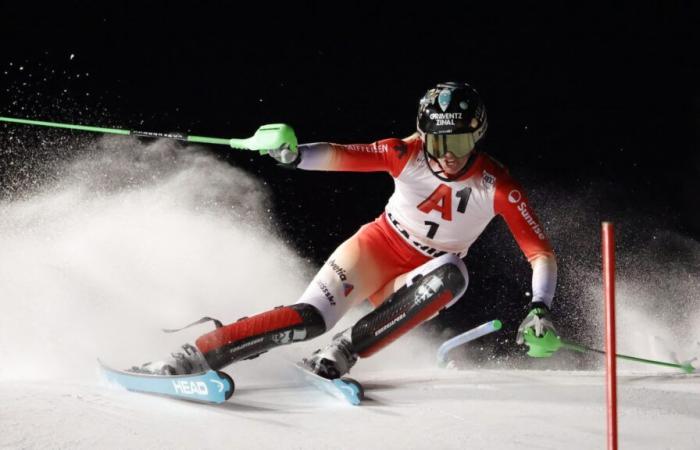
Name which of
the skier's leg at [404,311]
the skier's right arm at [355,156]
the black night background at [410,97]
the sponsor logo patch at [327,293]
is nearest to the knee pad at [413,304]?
the skier's leg at [404,311]

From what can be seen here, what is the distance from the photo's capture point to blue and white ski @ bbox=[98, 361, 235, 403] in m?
2.62

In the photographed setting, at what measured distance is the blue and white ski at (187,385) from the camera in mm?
2617

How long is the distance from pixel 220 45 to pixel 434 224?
2.72m

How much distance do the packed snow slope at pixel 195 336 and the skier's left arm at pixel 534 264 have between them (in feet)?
0.78

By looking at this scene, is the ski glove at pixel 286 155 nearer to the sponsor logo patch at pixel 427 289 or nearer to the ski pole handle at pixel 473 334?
the sponsor logo patch at pixel 427 289

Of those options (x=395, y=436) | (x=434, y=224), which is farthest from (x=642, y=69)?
(x=395, y=436)

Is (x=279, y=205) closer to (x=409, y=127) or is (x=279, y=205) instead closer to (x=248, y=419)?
(x=409, y=127)

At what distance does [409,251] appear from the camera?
3.42 m

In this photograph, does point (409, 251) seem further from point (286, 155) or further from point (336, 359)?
point (286, 155)

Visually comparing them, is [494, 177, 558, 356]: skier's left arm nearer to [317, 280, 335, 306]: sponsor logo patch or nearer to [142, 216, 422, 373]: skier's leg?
[142, 216, 422, 373]: skier's leg

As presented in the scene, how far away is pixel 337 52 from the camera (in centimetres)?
555

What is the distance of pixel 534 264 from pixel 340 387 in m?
0.97

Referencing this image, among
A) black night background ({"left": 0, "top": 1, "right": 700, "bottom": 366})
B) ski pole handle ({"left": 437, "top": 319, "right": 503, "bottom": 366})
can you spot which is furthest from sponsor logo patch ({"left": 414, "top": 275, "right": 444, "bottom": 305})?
black night background ({"left": 0, "top": 1, "right": 700, "bottom": 366})

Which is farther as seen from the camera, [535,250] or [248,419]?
[535,250]
